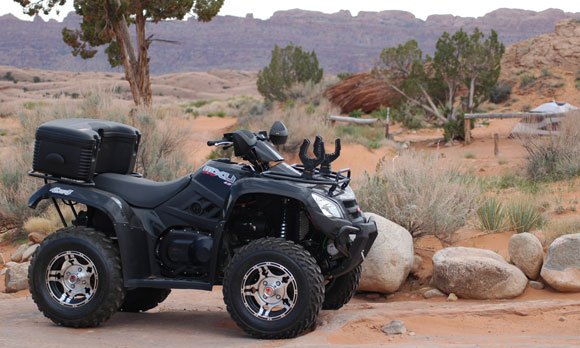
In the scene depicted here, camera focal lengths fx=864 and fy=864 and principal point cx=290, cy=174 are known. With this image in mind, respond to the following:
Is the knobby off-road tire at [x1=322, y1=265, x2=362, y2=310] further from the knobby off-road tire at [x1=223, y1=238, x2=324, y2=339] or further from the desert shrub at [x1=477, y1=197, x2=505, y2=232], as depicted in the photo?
the desert shrub at [x1=477, y1=197, x2=505, y2=232]

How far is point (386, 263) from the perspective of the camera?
8.00 meters

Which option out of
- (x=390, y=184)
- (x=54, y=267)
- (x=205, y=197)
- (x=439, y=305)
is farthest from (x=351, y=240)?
(x=390, y=184)

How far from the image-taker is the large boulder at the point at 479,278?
7.64 m

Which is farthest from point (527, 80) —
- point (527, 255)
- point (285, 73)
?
point (527, 255)

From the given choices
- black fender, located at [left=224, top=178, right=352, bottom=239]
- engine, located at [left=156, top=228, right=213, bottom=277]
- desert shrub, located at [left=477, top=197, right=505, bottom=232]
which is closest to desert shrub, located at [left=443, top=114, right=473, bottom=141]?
desert shrub, located at [left=477, top=197, right=505, bottom=232]

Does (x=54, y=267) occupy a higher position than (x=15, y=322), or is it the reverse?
(x=54, y=267)

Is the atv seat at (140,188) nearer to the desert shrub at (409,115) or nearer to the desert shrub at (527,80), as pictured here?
the desert shrub at (409,115)

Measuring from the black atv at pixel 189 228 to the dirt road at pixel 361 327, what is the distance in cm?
24

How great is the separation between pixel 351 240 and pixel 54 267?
2.27 m

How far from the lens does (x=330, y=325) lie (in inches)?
250

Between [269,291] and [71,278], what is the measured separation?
1579 millimetres

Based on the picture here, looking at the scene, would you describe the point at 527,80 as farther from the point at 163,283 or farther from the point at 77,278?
the point at 77,278

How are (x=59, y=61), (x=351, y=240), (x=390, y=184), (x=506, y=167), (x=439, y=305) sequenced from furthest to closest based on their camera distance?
(x=59, y=61), (x=506, y=167), (x=390, y=184), (x=439, y=305), (x=351, y=240)

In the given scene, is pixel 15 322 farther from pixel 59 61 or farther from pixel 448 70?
pixel 59 61
